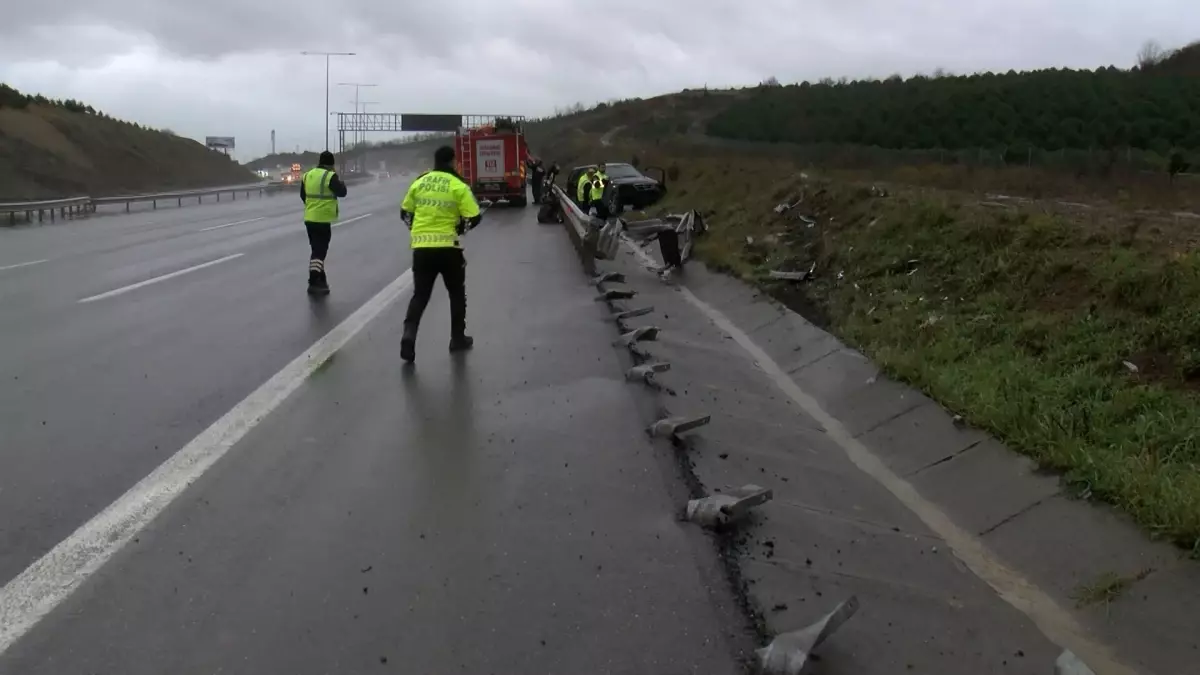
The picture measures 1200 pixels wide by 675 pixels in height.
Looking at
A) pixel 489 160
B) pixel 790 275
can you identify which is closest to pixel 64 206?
pixel 489 160

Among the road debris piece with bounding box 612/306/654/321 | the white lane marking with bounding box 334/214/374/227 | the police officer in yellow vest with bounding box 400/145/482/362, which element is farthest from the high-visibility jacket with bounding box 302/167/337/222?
the white lane marking with bounding box 334/214/374/227

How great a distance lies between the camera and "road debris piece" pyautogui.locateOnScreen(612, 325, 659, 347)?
398 inches

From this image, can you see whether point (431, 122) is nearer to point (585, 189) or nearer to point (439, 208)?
point (585, 189)

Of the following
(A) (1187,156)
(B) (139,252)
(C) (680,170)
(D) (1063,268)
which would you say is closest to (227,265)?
(B) (139,252)

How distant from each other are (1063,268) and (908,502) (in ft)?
12.5

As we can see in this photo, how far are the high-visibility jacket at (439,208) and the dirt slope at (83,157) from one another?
3235 cm

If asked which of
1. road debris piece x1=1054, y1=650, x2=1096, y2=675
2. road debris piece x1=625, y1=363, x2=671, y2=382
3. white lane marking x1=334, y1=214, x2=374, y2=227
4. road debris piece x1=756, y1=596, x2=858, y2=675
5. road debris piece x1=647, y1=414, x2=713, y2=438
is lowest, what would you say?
road debris piece x1=1054, y1=650, x2=1096, y2=675

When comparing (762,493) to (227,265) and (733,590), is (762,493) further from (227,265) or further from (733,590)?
(227,265)

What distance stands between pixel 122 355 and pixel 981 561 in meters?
6.91

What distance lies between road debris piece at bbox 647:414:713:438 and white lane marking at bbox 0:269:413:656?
2564mm

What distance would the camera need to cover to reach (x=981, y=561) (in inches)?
221

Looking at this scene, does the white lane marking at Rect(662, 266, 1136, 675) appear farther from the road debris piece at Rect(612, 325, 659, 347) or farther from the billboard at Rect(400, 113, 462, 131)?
the billboard at Rect(400, 113, 462, 131)

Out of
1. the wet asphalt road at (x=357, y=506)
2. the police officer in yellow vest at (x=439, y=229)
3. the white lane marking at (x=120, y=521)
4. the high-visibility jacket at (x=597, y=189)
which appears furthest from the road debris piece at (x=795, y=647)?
the high-visibility jacket at (x=597, y=189)

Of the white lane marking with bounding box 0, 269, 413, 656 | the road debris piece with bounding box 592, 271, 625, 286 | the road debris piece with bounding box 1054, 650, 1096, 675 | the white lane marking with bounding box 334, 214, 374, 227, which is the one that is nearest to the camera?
→ the road debris piece with bounding box 1054, 650, 1096, 675
